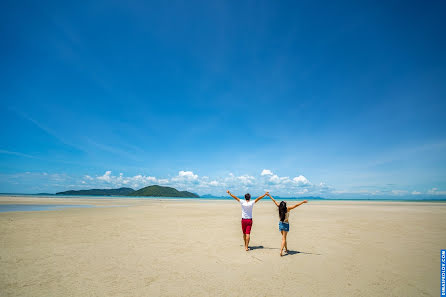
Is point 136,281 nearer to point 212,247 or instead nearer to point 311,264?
point 212,247

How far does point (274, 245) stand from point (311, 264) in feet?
10.0

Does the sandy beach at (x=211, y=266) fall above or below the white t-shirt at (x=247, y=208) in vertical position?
below

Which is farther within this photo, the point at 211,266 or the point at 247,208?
the point at 247,208

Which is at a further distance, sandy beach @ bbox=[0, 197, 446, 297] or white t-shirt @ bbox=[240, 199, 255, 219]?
white t-shirt @ bbox=[240, 199, 255, 219]

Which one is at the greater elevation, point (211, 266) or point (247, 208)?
point (247, 208)

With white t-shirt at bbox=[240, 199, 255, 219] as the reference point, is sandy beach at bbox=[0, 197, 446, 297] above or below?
below

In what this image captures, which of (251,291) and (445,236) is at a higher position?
(251,291)

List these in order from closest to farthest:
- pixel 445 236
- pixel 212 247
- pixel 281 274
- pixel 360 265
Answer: pixel 281 274, pixel 360 265, pixel 212 247, pixel 445 236

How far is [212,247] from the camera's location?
1073cm

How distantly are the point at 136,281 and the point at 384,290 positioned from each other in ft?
24.7

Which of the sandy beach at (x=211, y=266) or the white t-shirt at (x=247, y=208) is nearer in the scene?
the sandy beach at (x=211, y=266)

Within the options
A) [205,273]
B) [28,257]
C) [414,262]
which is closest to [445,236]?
[414,262]

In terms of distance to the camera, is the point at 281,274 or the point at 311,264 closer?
the point at 281,274

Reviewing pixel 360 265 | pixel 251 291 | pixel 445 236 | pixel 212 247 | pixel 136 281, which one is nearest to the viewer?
pixel 251 291
